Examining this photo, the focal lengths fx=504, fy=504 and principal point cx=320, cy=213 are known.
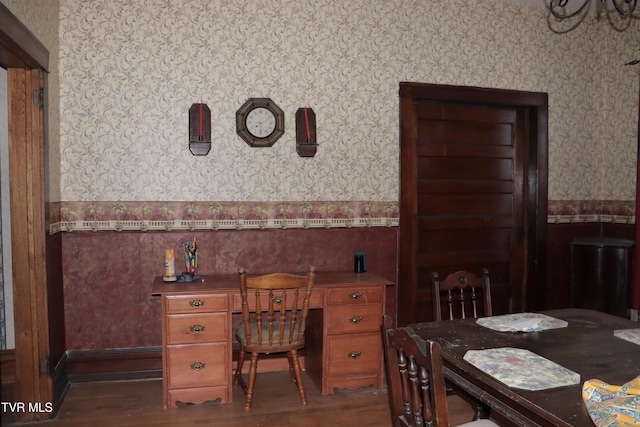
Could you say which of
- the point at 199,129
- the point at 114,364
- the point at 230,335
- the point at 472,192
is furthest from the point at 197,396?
the point at 472,192

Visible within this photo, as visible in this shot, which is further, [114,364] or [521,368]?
[114,364]

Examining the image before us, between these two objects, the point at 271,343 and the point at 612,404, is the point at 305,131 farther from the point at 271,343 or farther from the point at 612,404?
the point at 612,404

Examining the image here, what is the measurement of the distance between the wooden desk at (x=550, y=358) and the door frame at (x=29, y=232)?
7.67ft

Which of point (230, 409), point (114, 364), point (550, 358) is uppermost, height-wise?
point (550, 358)

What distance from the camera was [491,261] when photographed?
15.5 feet

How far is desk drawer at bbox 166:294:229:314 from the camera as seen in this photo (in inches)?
130

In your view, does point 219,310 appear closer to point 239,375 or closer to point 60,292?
point 239,375

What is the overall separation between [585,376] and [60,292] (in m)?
3.37

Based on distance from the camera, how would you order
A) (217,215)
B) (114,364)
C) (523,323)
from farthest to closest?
(217,215)
(114,364)
(523,323)

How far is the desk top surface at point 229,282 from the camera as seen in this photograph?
3368 mm

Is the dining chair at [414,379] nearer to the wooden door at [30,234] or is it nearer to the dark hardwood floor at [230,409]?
the dark hardwood floor at [230,409]

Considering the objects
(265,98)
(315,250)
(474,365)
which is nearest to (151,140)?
(265,98)

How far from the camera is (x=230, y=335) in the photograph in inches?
134

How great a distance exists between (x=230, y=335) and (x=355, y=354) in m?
0.90
